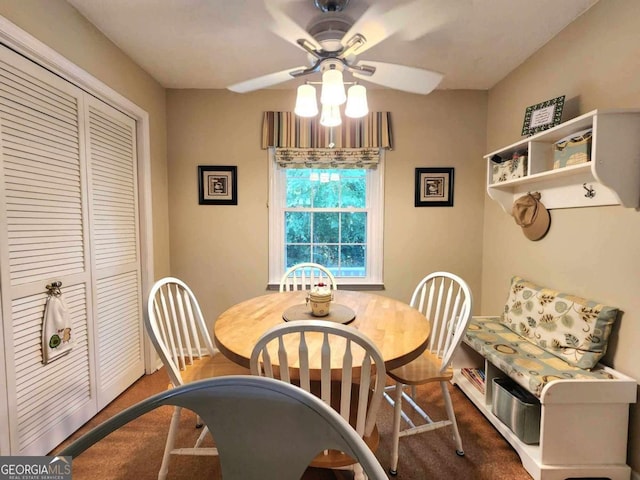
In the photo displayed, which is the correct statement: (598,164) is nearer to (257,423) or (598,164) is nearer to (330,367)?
(330,367)

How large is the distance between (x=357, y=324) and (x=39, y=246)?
167 cm

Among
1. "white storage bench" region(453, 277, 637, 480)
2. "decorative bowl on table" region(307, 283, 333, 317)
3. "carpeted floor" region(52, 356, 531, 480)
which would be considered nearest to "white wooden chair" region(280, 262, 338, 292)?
"decorative bowl on table" region(307, 283, 333, 317)

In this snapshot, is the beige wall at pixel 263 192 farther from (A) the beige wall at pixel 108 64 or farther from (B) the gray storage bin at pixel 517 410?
(B) the gray storage bin at pixel 517 410

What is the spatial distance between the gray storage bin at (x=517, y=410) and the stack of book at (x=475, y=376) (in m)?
0.26

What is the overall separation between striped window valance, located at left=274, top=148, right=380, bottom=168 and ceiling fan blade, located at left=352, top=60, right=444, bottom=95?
1027 mm

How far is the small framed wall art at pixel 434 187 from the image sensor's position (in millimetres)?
2854

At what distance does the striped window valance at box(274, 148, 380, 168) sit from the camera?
277 centimetres

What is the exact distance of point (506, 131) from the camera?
256cm

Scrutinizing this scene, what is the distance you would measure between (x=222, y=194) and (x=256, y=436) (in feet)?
7.91

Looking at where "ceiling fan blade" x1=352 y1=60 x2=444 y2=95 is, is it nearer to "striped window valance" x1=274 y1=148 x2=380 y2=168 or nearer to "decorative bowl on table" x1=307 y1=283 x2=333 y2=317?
"striped window valance" x1=274 y1=148 x2=380 y2=168

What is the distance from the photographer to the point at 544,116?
1899 mm

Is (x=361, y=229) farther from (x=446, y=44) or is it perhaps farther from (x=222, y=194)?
(x=446, y=44)

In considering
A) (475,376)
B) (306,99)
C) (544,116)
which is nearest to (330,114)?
(306,99)

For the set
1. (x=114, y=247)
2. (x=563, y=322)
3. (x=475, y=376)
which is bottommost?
(x=475, y=376)
